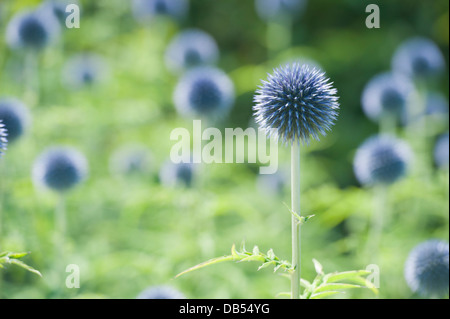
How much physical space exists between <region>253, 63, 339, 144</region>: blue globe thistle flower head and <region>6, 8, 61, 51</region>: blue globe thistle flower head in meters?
2.05

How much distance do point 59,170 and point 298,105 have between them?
1591 millimetres

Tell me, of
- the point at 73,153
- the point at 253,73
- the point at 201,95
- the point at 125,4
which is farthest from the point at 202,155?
the point at 125,4

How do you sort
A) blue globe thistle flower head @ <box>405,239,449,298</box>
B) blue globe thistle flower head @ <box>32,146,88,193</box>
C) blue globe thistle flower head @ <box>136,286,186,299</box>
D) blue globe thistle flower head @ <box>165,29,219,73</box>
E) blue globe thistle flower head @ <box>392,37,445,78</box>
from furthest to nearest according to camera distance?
blue globe thistle flower head @ <box>165,29,219,73</box> → blue globe thistle flower head @ <box>392,37,445,78</box> → blue globe thistle flower head @ <box>32,146,88,193</box> → blue globe thistle flower head @ <box>405,239,449,298</box> → blue globe thistle flower head @ <box>136,286,186,299</box>

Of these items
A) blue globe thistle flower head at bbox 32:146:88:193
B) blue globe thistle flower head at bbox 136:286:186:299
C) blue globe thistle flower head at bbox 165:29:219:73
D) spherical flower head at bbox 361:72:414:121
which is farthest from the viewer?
blue globe thistle flower head at bbox 165:29:219:73

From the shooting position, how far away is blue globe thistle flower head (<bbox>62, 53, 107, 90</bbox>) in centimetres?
335

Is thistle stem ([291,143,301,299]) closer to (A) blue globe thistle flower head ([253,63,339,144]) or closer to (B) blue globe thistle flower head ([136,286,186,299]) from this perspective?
(A) blue globe thistle flower head ([253,63,339,144])

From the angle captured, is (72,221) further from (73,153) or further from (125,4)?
(125,4)

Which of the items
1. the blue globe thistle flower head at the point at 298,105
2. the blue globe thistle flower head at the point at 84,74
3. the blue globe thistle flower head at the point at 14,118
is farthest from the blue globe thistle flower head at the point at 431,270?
the blue globe thistle flower head at the point at 84,74

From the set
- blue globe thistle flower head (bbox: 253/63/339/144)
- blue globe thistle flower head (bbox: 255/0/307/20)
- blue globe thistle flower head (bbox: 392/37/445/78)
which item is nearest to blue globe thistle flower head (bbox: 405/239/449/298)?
blue globe thistle flower head (bbox: 253/63/339/144)

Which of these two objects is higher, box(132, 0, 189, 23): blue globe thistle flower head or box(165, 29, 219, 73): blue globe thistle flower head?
box(132, 0, 189, 23): blue globe thistle flower head

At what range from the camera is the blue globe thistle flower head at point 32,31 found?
2.66 meters

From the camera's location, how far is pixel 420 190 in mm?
2326
